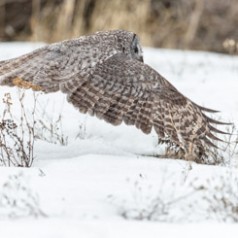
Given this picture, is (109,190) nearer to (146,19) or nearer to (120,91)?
(120,91)

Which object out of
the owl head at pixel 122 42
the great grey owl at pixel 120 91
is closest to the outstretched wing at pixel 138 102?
the great grey owl at pixel 120 91

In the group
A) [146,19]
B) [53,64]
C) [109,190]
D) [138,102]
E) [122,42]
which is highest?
[146,19]

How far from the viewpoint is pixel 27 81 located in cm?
580

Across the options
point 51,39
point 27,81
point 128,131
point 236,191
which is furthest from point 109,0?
point 236,191

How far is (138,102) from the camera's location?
5.61 metres

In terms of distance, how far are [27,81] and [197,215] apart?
6.40 feet

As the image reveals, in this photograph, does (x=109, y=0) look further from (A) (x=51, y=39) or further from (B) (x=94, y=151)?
(B) (x=94, y=151)

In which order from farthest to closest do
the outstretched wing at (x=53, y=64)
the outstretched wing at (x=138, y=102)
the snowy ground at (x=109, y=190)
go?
the outstretched wing at (x=53, y=64) → the outstretched wing at (x=138, y=102) → the snowy ground at (x=109, y=190)

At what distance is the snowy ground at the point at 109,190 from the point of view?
4152 millimetres

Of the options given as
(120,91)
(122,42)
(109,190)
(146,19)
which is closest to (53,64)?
(120,91)

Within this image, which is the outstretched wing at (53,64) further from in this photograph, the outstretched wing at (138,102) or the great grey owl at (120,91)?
the outstretched wing at (138,102)

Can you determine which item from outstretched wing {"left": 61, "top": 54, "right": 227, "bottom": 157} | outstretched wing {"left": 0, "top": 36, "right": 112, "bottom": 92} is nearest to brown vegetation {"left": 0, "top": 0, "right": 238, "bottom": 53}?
outstretched wing {"left": 0, "top": 36, "right": 112, "bottom": 92}

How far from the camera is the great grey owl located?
5566mm

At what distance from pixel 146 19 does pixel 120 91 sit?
10.6 metres
